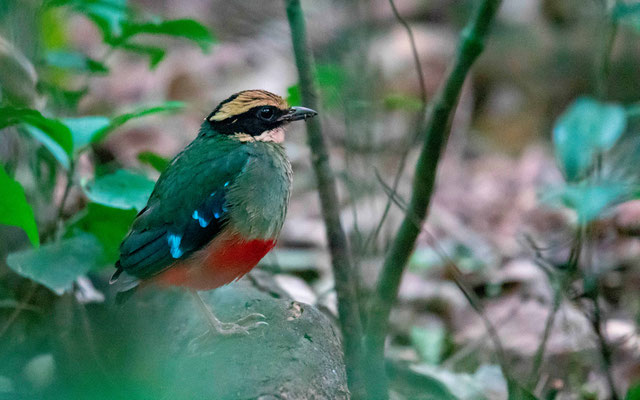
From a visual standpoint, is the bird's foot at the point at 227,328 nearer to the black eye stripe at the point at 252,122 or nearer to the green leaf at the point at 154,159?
the black eye stripe at the point at 252,122

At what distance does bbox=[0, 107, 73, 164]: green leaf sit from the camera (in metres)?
4.22

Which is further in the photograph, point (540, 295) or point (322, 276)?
point (322, 276)

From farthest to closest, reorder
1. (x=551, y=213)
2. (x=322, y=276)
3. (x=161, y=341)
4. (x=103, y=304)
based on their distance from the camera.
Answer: (x=551, y=213)
(x=322, y=276)
(x=103, y=304)
(x=161, y=341)

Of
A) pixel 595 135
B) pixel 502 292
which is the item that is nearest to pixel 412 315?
pixel 502 292

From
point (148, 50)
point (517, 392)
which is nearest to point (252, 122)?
point (148, 50)

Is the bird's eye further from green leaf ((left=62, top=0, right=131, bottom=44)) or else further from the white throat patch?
green leaf ((left=62, top=0, right=131, bottom=44))

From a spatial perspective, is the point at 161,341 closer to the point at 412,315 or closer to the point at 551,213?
the point at 412,315

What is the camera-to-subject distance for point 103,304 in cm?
546

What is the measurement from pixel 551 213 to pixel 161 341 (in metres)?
4.89

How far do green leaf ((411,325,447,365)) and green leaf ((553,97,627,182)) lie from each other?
1.69 metres

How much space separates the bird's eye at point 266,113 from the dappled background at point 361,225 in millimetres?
417

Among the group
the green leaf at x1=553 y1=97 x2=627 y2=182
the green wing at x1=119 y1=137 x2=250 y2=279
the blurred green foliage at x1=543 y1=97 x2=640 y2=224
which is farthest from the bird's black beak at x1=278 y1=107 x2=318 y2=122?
the green leaf at x1=553 y1=97 x2=627 y2=182

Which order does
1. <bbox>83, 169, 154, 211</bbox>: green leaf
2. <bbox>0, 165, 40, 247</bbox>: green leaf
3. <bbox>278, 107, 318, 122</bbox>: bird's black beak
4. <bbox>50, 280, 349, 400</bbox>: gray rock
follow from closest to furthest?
<bbox>50, 280, 349, 400</bbox>: gray rock → <bbox>0, 165, 40, 247</bbox>: green leaf → <bbox>278, 107, 318, 122</bbox>: bird's black beak → <bbox>83, 169, 154, 211</bbox>: green leaf

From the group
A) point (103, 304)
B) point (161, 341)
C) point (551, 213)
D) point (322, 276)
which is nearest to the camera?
point (161, 341)
